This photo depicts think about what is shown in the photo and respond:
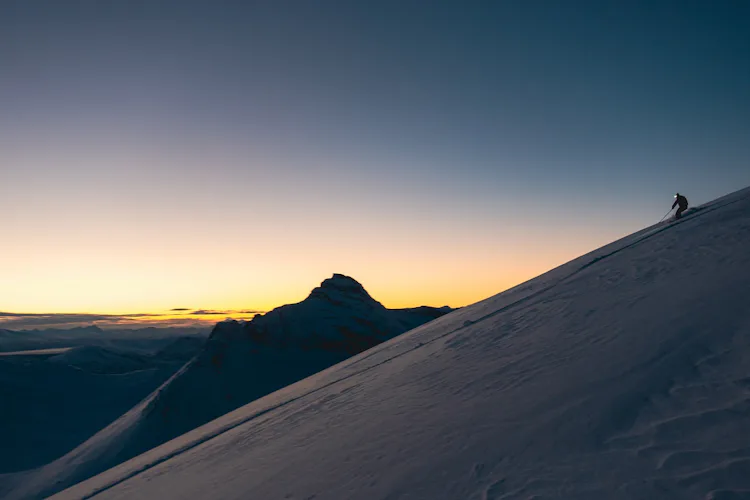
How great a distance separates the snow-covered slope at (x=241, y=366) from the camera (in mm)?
36719

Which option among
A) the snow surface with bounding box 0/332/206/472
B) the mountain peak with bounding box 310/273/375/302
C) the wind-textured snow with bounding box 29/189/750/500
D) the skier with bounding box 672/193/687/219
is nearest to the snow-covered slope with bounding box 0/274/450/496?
the mountain peak with bounding box 310/273/375/302

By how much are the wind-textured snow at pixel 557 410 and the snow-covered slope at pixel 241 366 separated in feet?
97.4

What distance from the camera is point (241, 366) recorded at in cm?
5022

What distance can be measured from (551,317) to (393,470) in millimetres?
4834

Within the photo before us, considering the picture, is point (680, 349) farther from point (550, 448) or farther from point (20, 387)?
point (20, 387)

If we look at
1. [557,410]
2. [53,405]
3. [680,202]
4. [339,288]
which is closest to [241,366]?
[339,288]

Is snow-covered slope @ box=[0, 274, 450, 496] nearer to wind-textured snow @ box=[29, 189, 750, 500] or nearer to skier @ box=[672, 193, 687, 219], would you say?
wind-textured snow @ box=[29, 189, 750, 500]

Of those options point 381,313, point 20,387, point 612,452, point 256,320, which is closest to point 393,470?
point 612,452

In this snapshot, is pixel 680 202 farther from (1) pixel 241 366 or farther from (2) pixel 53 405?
(2) pixel 53 405

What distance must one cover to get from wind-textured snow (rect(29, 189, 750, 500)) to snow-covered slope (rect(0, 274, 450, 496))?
2968 centimetres

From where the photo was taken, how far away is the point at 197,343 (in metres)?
128

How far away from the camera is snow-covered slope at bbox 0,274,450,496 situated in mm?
36719

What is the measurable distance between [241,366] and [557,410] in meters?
→ 48.4

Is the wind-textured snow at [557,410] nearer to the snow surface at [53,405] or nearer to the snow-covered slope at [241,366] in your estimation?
the snow-covered slope at [241,366]
